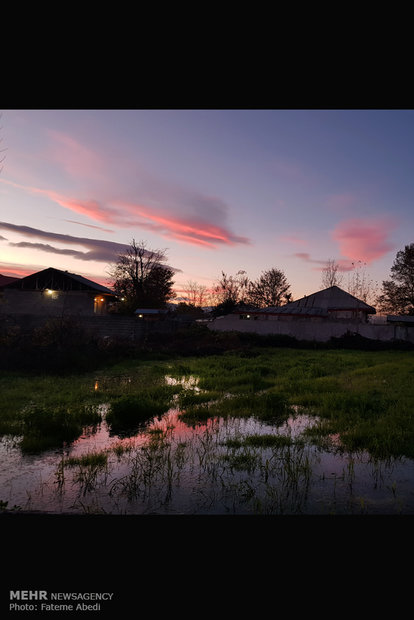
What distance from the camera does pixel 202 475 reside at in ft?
16.4

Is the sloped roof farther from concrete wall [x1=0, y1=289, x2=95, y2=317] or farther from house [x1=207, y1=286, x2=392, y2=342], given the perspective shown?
concrete wall [x1=0, y1=289, x2=95, y2=317]

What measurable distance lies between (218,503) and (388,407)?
6.01 metres

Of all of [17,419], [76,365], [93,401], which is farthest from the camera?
[76,365]

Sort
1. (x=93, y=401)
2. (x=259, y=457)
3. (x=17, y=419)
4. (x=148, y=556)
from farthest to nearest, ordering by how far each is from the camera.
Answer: (x=93, y=401)
(x=17, y=419)
(x=259, y=457)
(x=148, y=556)

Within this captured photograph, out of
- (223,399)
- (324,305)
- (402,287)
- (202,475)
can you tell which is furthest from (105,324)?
(402,287)

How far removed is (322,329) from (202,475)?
23.6m

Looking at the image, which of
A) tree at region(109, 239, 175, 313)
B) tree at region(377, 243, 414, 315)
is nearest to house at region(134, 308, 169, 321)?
tree at region(109, 239, 175, 313)

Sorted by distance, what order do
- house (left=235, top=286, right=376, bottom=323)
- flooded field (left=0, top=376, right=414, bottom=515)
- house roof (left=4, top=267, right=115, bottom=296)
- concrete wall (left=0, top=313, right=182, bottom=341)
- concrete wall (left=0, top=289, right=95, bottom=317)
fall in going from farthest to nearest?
house (left=235, top=286, right=376, bottom=323) < house roof (left=4, top=267, right=115, bottom=296) < concrete wall (left=0, top=289, right=95, bottom=317) < concrete wall (left=0, top=313, right=182, bottom=341) < flooded field (left=0, top=376, right=414, bottom=515)

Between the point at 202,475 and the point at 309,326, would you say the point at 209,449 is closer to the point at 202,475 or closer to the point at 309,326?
the point at 202,475

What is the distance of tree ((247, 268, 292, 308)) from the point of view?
61.2m

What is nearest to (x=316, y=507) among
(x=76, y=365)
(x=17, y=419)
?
(x=17, y=419)

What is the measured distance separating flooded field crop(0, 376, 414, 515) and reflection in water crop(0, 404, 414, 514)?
1cm
